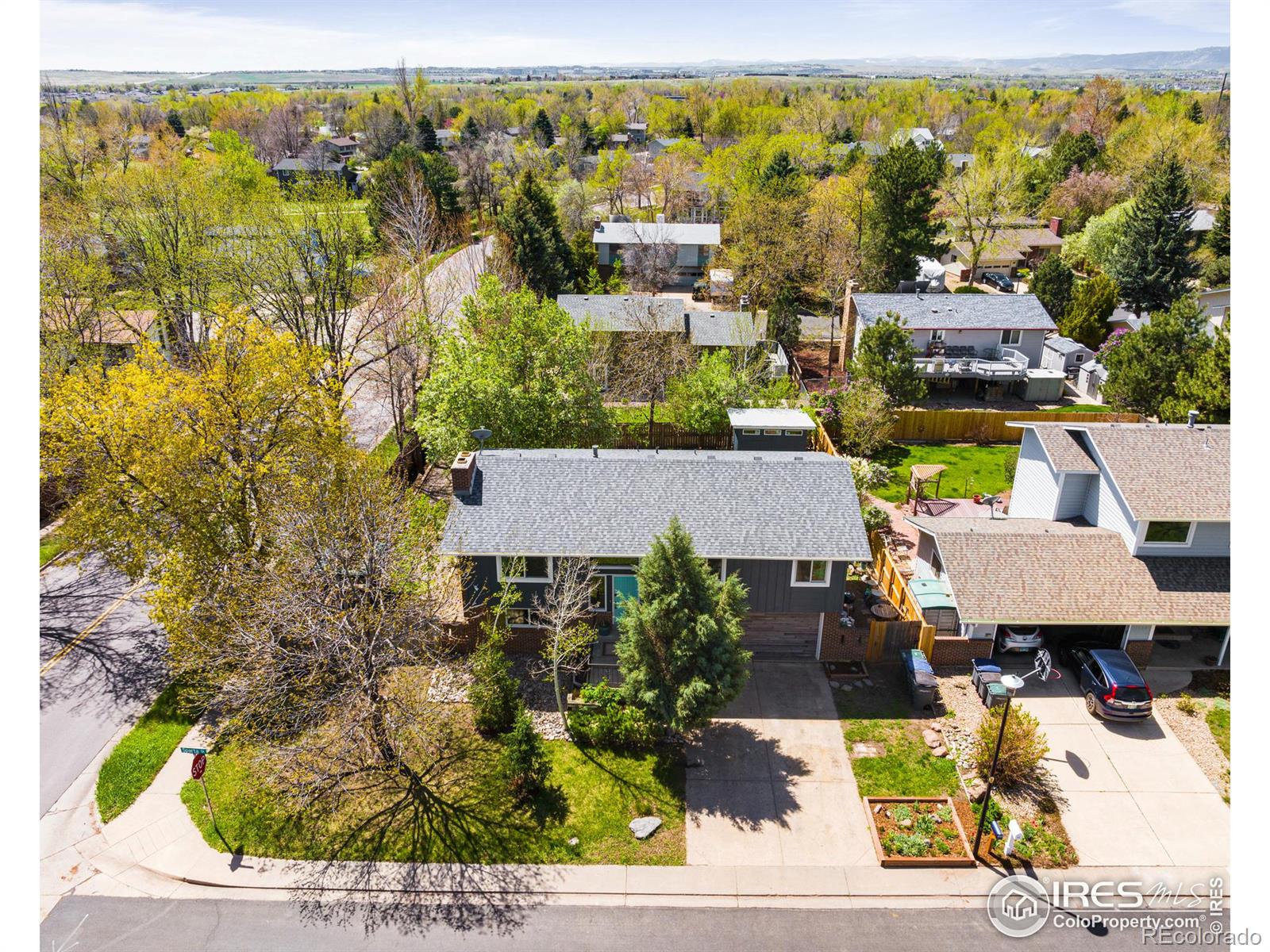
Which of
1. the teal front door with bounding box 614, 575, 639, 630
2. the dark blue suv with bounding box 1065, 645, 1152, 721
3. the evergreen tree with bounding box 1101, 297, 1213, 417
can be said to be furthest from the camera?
the evergreen tree with bounding box 1101, 297, 1213, 417

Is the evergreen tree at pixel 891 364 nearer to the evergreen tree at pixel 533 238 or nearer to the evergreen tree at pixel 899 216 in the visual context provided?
the evergreen tree at pixel 899 216

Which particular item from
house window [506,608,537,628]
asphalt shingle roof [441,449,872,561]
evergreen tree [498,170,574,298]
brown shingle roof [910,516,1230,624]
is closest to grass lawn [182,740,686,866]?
house window [506,608,537,628]

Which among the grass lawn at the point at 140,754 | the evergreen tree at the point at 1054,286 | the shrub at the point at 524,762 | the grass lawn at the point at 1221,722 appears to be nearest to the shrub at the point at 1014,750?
the grass lawn at the point at 1221,722

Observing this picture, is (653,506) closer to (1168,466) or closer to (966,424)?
(1168,466)

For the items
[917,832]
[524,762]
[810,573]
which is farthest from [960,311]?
[524,762]

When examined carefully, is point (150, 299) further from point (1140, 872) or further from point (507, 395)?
point (1140, 872)

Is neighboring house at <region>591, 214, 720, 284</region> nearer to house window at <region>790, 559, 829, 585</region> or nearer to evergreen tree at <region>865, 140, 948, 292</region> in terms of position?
evergreen tree at <region>865, 140, 948, 292</region>

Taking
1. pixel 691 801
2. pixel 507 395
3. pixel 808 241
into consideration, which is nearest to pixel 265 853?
pixel 691 801
